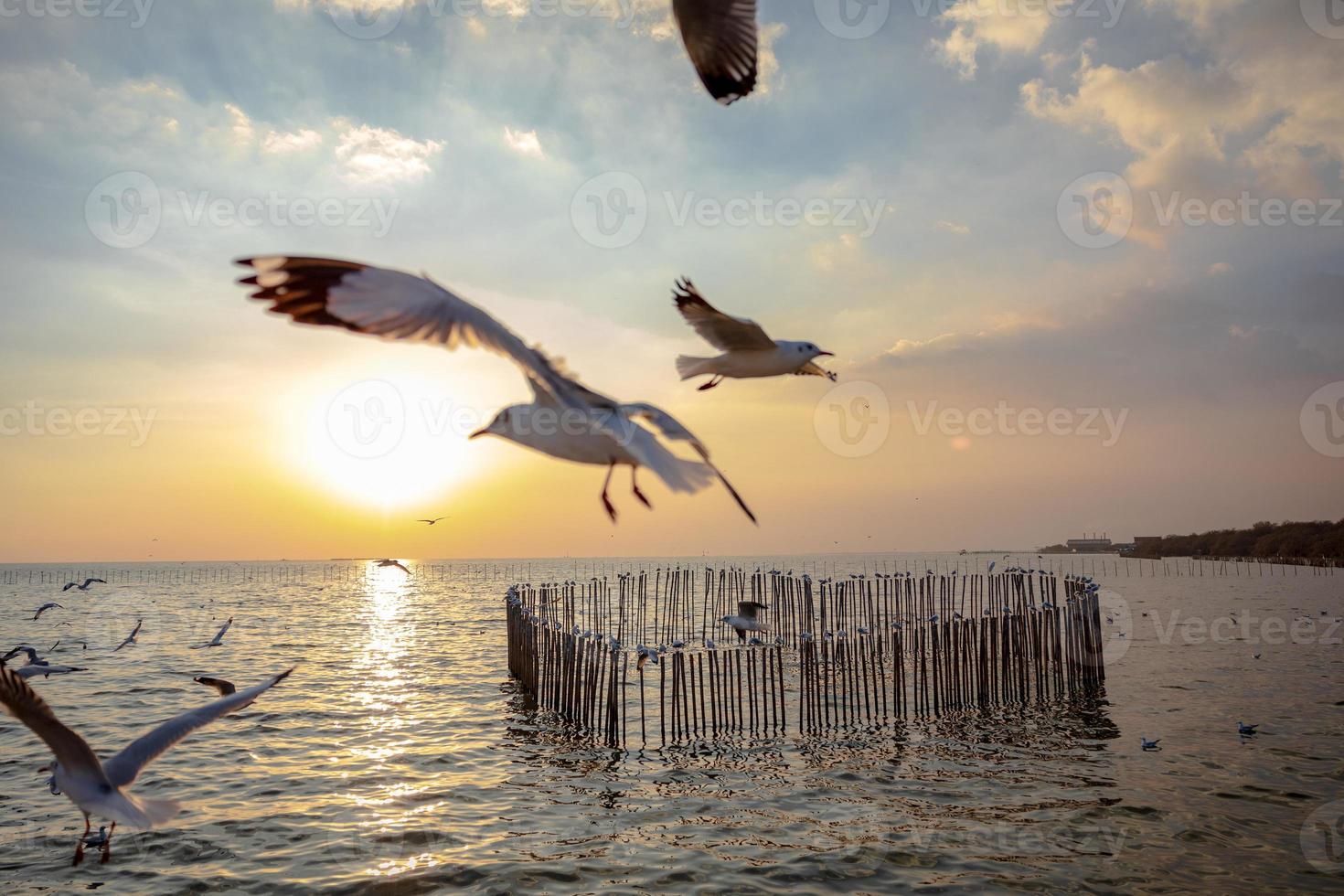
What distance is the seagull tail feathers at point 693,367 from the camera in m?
4.02

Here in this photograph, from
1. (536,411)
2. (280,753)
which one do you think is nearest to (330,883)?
(280,753)

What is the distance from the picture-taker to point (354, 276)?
251 cm

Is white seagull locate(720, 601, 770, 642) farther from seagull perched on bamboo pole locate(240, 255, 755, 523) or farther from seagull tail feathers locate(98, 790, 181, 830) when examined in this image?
seagull perched on bamboo pole locate(240, 255, 755, 523)

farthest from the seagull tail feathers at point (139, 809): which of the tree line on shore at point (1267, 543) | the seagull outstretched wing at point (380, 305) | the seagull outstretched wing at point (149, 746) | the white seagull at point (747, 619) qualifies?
the tree line on shore at point (1267, 543)

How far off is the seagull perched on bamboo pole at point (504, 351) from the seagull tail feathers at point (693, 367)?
3.83 ft

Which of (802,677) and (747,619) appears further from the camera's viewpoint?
(747,619)

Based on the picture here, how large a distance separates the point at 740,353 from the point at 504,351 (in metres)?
1.81

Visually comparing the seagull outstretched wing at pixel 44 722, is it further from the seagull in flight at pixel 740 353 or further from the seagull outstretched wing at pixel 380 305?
the seagull in flight at pixel 740 353

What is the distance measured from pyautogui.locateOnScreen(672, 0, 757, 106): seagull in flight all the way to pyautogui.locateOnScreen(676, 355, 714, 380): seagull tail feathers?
120 centimetres

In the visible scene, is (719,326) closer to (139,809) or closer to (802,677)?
(139,809)

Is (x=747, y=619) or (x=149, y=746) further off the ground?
(x=149, y=746)

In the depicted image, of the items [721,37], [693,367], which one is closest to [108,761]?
[693,367]

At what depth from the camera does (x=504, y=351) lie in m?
2.62

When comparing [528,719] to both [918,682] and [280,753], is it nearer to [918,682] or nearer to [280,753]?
[280,753]
